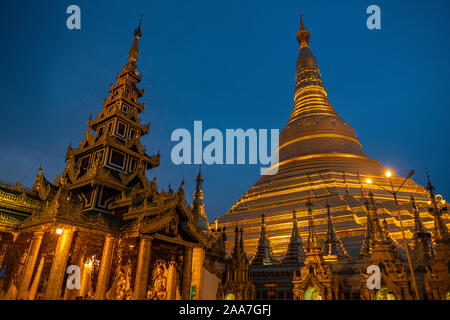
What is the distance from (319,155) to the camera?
34969mm

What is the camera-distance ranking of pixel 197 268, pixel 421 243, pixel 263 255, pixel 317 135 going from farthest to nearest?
pixel 317 135
pixel 263 255
pixel 421 243
pixel 197 268

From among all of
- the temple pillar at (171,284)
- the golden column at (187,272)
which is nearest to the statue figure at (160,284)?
the temple pillar at (171,284)

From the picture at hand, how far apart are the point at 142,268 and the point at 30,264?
5279 millimetres

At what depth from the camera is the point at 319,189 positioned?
29.0m

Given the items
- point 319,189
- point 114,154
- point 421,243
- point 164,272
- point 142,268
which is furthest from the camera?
point 319,189

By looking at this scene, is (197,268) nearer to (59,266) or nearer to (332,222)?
(59,266)

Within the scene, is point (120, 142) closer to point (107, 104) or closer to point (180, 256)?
point (107, 104)

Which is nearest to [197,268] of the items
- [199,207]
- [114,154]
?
[114,154]

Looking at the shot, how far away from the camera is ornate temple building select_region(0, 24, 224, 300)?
1299cm

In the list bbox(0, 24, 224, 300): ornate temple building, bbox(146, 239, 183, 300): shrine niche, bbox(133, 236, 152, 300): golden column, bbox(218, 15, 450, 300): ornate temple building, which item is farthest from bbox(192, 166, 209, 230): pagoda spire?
bbox(133, 236, 152, 300): golden column

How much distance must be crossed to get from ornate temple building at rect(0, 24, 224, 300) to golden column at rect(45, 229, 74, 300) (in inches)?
1.5

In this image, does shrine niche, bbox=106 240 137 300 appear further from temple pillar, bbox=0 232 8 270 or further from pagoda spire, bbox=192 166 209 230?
pagoda spire, bbox=192 166 209 230

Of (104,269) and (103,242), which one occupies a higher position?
(103,242)
